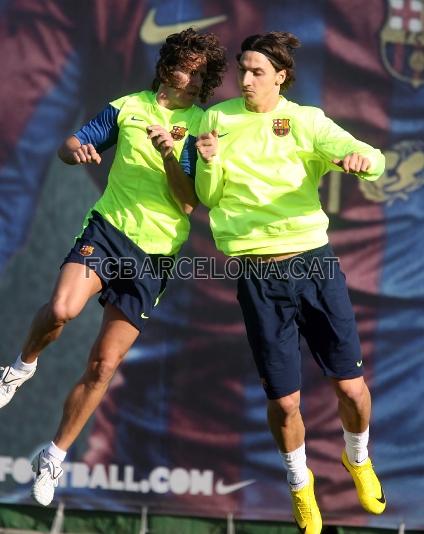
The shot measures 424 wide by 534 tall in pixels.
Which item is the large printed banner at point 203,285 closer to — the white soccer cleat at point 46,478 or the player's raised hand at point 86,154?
the white soccer cleat at point 46,478

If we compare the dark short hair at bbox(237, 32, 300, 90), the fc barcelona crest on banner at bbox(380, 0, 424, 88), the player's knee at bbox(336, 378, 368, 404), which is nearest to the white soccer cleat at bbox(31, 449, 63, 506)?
the player's knee at bbox(336, 378, 368, 404)

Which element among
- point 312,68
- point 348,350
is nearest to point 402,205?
point 312,68

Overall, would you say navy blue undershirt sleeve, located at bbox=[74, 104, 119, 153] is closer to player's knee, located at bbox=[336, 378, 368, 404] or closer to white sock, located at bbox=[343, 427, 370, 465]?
player's knee, located at bbox=[336, 378, 368, 404]

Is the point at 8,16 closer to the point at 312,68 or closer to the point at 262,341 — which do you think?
the point at 312,68

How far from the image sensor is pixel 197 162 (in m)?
4.98

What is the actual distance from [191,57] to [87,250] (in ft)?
3.46

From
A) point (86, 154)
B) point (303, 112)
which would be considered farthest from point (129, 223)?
point (303, 112)

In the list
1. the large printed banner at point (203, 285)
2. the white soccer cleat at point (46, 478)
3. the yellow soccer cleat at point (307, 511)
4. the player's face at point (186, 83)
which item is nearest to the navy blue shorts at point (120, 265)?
the player's face at point (186, 83)

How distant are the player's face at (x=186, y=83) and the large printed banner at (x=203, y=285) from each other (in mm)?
1543

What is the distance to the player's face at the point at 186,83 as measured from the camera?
520 centimetres

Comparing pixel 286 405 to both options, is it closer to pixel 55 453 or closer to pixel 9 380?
pixel 55 453

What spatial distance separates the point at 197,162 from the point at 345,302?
97cm

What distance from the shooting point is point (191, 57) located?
5211mm

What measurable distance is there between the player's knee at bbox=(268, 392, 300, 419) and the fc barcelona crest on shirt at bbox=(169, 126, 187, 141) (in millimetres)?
1336
